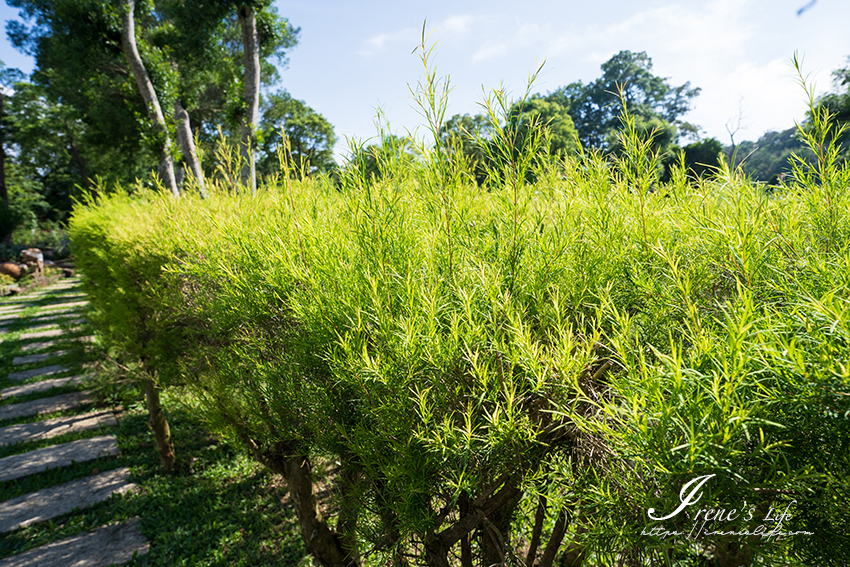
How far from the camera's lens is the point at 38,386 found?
9070mm

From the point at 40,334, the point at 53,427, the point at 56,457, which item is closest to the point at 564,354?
the point at 56,457

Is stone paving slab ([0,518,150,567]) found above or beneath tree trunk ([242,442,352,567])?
beneath

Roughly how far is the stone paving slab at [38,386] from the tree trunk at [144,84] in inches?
194

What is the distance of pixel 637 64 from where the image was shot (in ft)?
188

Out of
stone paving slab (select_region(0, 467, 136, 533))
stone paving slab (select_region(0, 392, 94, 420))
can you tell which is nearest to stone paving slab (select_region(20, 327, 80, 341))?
stone paving slab (select_region(0, 392, 94, 420))

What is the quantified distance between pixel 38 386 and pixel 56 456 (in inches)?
139

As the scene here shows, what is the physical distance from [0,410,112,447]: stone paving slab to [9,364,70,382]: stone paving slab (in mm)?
1986

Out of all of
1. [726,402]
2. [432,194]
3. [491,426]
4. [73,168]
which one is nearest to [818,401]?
[726,402]

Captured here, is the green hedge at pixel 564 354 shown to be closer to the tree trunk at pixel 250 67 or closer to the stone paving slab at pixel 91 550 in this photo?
the stone paving slab at pixel 91 550

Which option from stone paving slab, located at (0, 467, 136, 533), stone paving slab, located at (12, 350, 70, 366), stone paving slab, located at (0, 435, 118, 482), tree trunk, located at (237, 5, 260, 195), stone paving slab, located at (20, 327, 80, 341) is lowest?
stone paving slab, located at (0, 467, 136, 533)

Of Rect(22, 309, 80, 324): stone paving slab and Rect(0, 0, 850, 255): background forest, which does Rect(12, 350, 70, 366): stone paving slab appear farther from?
Rect(0, 0, 850, 255): background forest

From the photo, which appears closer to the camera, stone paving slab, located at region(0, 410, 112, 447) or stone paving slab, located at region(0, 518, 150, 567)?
stone paving slab, located at region(0, 518, 150, 567)

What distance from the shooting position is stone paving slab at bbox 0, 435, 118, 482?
6.35 m

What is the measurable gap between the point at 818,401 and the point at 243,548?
6124 mm
